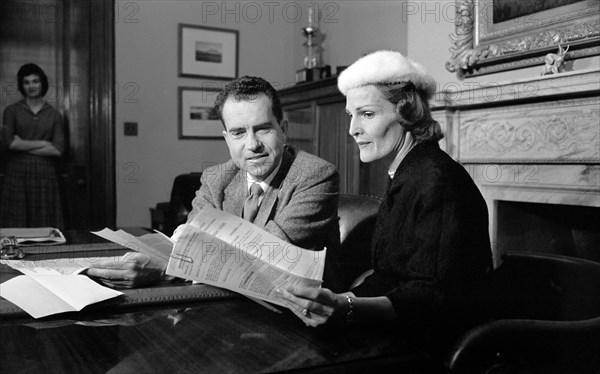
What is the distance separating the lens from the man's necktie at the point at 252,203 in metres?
1.73

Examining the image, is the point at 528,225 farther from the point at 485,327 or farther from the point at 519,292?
the point at 485,327

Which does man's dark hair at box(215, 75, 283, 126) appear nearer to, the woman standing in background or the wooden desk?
the wooden desk

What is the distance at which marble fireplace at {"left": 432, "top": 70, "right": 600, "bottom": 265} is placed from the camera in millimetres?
2414

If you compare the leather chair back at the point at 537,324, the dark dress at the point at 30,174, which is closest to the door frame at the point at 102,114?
the dark dress at the point at 30,174

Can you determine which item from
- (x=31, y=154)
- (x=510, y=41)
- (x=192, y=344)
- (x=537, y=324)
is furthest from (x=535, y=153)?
(x=31, y=154)

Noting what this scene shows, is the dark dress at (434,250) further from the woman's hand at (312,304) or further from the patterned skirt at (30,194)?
the patterned skirt at (30,194)

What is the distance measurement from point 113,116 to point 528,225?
10.9 feet

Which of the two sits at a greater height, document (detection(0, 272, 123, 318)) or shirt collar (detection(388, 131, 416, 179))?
shirt collar (detection(388, 131, 416, 179))

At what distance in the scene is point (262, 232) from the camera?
1.05m

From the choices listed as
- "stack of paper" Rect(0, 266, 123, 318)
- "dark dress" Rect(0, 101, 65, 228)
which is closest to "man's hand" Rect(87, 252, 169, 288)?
"stack of paper" Rect(0, 266, 123, 318)

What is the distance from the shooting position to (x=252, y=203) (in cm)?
173

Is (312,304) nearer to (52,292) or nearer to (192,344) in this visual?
(192,344)

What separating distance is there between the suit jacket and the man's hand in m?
0.34

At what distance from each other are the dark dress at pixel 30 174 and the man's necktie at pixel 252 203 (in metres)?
3.04
